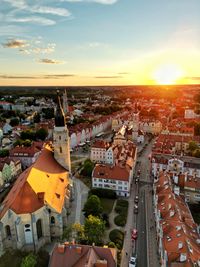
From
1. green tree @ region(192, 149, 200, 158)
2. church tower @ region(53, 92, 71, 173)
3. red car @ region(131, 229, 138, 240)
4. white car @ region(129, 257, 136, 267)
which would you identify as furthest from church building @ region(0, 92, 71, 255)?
green tree @ region(192, 149, 200, 158)

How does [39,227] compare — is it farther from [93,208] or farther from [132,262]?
[132,262]

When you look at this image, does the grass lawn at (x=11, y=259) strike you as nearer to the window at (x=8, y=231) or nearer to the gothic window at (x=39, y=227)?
the window at (x=8, y=231)

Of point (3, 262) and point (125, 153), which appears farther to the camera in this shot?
point (125, 153)

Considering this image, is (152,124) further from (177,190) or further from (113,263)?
(113,263)

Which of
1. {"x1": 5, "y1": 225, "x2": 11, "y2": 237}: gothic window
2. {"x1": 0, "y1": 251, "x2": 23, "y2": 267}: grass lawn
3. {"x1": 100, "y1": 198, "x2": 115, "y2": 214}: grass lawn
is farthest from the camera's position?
{"x1": 100, "y1": 198, "x2": 115, "y2": 214}: grass lawn

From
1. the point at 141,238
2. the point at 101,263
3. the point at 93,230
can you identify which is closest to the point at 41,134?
the point at 141,238

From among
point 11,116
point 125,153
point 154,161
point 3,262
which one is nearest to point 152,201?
point 154,161

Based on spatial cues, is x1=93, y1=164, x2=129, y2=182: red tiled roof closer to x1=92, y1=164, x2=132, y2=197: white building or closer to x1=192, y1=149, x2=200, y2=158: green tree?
x1=92, y1=164, x2=132, y2=197: white building
